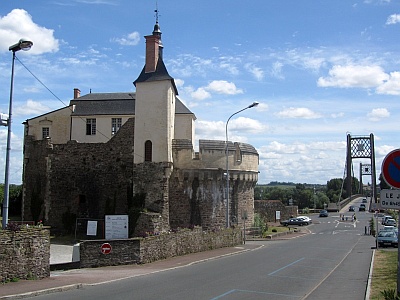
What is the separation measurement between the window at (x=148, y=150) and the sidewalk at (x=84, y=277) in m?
11.8

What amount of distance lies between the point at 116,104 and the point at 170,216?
Result: 570 inches

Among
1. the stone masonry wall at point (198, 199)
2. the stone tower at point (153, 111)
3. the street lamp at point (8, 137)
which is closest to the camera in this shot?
the street lamp at point (8, 137)

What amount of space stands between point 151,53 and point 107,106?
11165 mm

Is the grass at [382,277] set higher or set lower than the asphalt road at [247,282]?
higher

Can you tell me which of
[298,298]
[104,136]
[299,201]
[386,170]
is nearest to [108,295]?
[298,298]

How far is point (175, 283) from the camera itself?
50.8ft

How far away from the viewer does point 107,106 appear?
46.2 m

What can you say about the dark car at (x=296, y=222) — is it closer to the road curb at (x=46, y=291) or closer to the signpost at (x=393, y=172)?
the road curb at (x=46, y=291)

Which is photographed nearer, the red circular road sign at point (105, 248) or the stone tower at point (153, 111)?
the red circular road sign at point (105, 248)

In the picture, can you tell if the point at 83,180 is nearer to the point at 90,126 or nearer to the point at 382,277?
the point at 90,126

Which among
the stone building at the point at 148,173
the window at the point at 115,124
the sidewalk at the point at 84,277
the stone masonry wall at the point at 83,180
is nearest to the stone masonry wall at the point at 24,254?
the sidewalk at the point at 84,277

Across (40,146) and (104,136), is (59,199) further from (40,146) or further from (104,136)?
(104,136)

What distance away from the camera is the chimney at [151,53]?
36656 millimetres

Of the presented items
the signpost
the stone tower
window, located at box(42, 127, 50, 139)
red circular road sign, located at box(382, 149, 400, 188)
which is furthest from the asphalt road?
window, located at box(42, 127, 50, 139)
